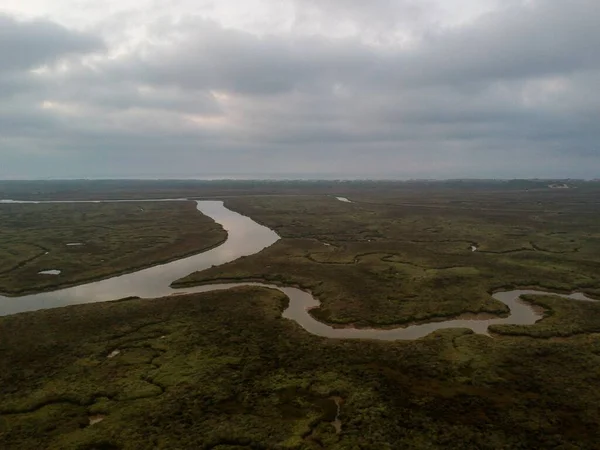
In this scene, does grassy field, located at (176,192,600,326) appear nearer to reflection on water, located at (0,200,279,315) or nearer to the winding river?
the winding river

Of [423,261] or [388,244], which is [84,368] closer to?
[423,261]

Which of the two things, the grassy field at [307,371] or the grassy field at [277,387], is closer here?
the grassy field at [277,387]

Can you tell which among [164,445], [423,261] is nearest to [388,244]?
[423,261]

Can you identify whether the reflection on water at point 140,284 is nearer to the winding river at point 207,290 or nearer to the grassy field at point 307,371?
the winding river at point 207,290

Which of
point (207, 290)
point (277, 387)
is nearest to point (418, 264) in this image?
point (207, 290)

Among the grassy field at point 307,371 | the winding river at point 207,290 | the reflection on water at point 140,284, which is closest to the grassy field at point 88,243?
the reflection on water at point 140,284

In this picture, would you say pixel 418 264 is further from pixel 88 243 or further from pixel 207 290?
pixel 88 243

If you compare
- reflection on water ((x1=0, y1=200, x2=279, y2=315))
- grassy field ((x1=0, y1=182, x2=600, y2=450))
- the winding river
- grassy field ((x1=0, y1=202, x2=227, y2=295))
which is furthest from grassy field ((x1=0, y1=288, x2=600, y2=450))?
grassy field ((x1=0, y1=202, x2=227, y2=295))

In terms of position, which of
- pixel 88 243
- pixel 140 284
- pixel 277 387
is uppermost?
pixel 88 243
